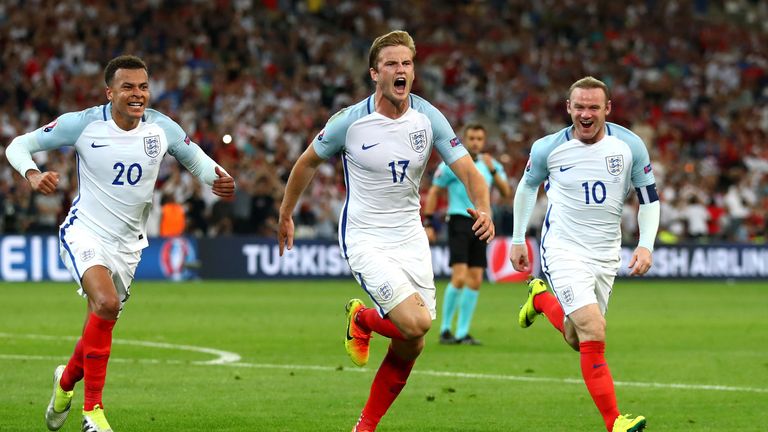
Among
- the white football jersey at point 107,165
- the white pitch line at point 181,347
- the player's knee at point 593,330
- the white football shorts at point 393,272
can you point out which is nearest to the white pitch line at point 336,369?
the white pitch line at point 181,347

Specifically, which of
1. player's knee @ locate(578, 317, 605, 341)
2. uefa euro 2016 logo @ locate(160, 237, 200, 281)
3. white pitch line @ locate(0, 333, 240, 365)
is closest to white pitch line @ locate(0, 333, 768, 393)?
white pitch line @ locate(0, 333, 240, 365)

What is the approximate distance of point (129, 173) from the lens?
998cm

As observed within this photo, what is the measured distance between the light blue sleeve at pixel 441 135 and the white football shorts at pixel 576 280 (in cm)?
114

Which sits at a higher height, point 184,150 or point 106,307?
point 184,150

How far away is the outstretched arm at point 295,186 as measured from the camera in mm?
9672

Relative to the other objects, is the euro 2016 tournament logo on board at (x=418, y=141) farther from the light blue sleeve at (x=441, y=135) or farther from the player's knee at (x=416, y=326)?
the player's knee at (x=416, y=326)

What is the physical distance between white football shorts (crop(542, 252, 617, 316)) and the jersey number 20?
9.76 ft

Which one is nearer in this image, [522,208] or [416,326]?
[416,326]

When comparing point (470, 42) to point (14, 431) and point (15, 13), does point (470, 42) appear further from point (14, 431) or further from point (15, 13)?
point (14, 431)

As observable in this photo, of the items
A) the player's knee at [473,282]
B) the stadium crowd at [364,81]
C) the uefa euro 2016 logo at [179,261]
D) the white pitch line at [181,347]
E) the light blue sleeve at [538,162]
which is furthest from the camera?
the stadium crowd at [364,81]

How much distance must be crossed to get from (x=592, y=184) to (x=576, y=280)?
0.72 meters

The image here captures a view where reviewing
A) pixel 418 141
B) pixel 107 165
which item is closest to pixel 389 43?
pixel 418 141

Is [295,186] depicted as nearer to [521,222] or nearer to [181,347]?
[521,222]

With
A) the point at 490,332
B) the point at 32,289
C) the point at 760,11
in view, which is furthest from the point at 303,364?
the point at 760,11
